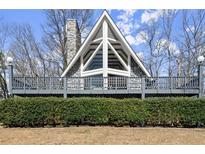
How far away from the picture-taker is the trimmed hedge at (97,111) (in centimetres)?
1332

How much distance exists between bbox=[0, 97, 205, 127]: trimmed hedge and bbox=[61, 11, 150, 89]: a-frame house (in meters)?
6.38

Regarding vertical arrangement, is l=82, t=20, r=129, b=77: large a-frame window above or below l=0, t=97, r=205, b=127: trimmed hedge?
above

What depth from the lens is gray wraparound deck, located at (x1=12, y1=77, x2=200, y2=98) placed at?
59.5 feet

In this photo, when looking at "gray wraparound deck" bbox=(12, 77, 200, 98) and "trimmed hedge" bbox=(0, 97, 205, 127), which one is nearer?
"trimmed hedge" bbox=(0, 97, 205, 127)

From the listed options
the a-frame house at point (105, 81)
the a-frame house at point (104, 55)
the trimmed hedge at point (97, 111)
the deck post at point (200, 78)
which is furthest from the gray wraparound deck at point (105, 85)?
the trimmed hedge at point (97, 111)

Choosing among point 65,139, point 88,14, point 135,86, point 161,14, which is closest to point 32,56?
point 88,14

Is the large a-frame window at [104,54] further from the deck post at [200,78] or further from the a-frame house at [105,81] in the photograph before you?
the deck post at [200,78]

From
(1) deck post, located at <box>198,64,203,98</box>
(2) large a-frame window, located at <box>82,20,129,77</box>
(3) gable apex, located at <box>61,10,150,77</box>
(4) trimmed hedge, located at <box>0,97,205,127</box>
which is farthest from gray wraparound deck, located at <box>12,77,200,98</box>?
(4) trimmed hedge, located at <box>0,97,205,127</box>

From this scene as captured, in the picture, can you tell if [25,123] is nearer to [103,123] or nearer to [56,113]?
[56,113]

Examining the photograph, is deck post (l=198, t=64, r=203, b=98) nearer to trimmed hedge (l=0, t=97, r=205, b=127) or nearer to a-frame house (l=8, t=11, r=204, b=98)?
a-frame house (l=8, t=11, r=204, b=98)

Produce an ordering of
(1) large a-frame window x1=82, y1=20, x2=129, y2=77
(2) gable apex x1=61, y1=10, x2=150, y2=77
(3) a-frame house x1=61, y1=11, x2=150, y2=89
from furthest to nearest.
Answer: (1) large a-frame window x1=82, y1=20, x2=129, y2=77 → (3) a-frame house x1=61, y1=11, x2=150, y2=89 → (2) gable apex x1=61, y1=10, x2=150, y2=77

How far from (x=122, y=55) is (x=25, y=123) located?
11.3 meters

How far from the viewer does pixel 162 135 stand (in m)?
10.5

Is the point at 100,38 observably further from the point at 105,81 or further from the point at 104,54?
the point at 105,81
